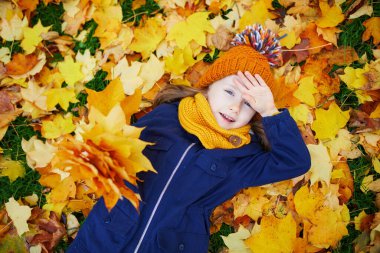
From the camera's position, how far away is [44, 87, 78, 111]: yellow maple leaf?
2082 mm

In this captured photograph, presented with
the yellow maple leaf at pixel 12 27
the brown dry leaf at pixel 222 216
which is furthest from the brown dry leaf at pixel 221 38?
the yellow maple leaf at pixel 12 27

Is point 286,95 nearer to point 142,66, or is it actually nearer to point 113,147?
point 142,66

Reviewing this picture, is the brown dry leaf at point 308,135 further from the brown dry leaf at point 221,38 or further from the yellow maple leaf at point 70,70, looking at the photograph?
the yellow maple leaf at point 70,70

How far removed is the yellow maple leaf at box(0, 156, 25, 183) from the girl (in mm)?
702

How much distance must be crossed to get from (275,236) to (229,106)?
0.81 meters

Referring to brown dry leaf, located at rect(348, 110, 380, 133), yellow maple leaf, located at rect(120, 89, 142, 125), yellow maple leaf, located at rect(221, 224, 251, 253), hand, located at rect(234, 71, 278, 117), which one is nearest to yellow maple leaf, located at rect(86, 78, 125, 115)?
yellow maple leaf, located at rect(120, 89, 142, 125)

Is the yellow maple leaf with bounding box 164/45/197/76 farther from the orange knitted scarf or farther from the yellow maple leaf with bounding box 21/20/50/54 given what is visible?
the yellow maple leaf with bounding box 21/20/50/54

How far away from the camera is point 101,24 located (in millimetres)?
2150

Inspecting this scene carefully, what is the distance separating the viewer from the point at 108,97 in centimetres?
146

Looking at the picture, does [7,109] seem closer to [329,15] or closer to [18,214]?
[18,214]

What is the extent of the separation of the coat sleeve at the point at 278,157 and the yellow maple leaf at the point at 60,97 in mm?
1167

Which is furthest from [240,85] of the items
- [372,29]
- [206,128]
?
[372,29]

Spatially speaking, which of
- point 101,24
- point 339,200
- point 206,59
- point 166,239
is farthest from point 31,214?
point 339,200

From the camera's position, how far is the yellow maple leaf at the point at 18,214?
1.98 meters
